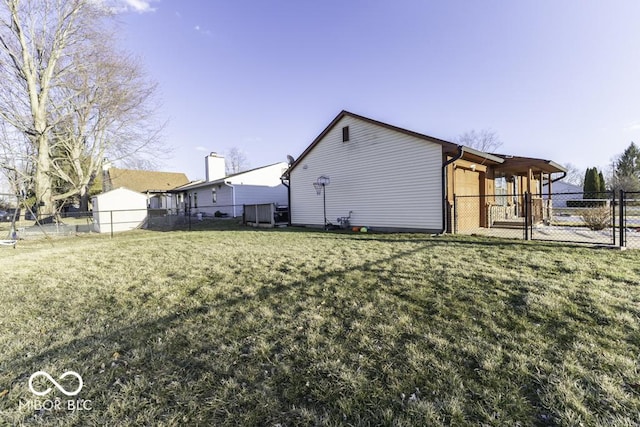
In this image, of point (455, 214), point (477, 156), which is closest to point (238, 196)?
point (455, 214)

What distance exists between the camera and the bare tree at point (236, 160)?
48.6 metres

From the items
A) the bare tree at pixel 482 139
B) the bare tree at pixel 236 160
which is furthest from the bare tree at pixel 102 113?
the bare tree at pixel 482 139

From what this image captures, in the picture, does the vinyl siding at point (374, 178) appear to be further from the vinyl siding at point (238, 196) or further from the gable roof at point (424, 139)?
the vinyl siding at point (238, 196)

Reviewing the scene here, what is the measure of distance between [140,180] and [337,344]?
37329mm

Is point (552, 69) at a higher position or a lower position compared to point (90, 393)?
higher

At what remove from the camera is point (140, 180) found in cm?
3281

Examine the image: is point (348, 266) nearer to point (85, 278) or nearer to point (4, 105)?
point (85, 278)

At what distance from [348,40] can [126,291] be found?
12.5 meters

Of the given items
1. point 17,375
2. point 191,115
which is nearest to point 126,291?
point 17,375

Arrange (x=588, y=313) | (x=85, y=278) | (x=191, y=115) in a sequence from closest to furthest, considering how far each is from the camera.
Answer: (x=588, y=313), (x=85, y=278), (x=191, y=115)

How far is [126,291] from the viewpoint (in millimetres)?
4480

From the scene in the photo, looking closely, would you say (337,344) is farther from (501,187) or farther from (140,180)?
(140,180)

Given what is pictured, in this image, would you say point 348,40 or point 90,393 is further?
point 348,40

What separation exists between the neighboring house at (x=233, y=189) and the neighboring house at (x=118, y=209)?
3976 millimetres
